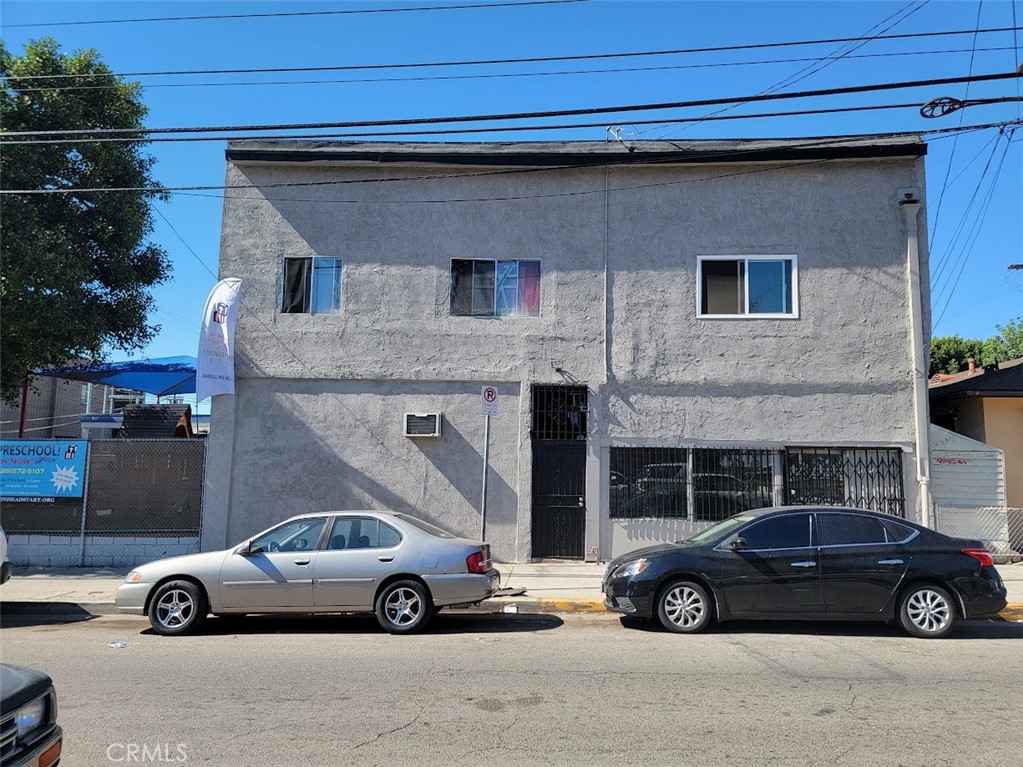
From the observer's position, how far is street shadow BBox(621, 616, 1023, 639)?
8.25m

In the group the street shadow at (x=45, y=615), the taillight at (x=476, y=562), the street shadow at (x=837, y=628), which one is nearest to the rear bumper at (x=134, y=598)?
the street shadow at (x=45, y=615)

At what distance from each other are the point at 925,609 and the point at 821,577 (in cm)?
115

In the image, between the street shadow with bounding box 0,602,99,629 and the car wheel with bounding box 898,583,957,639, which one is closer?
the car wheel with bounding box 898,583,957,639

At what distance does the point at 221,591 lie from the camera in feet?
27.0

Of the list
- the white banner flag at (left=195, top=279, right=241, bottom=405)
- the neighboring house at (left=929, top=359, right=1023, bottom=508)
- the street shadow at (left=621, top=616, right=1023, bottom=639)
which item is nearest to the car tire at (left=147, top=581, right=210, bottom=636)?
the street shadow at (left=621, top=616, right=1023, bottom=639)

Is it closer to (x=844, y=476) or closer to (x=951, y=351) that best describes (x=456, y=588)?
(x=844, y=476)

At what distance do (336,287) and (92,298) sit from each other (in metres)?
5.22

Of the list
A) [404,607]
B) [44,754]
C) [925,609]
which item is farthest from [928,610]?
[44,754]

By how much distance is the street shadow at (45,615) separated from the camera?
9414 mm

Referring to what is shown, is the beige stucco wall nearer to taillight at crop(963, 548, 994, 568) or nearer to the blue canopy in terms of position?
taillight at crop(963, 548, 994, 568)

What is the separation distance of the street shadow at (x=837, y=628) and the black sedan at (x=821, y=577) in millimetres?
248

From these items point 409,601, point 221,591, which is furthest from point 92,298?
point 409,601

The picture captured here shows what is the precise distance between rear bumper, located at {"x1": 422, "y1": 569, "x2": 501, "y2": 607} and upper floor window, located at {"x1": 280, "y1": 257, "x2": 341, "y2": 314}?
7.01 meters

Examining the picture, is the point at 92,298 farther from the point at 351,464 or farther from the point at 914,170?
the point at 914,170
